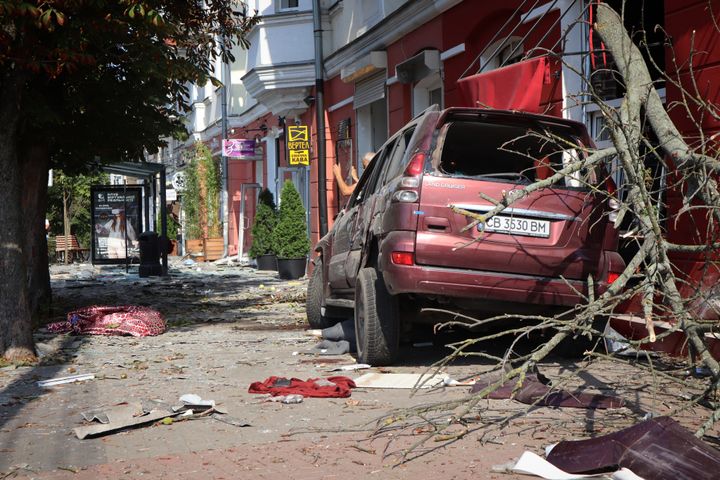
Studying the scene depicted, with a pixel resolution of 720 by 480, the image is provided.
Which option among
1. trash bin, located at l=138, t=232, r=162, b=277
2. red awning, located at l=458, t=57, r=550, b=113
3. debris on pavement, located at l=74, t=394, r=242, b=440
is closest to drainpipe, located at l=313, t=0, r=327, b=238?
trash bin, located at l=138, t=232, r=162, b=277

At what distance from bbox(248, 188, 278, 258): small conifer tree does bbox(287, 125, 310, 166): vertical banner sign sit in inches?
89.3

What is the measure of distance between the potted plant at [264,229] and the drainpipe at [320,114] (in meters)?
4.52

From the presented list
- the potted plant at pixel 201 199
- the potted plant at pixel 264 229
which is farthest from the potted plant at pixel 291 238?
the potted plant at pixel 201 199

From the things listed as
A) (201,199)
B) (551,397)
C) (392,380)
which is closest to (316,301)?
(392,380)

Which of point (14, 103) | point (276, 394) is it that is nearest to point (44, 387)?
point (276, 394)

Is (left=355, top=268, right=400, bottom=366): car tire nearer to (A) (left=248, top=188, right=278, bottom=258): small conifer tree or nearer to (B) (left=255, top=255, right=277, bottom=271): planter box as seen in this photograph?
A: (A) (left=248, top=188, right=278, bottom=258): small conifer tree

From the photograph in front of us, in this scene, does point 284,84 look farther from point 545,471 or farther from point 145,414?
point 545,471

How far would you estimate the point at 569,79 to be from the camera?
38.6 ft

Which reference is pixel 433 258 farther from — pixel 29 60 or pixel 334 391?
pixel 29 60

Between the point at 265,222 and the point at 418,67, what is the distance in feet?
32.5

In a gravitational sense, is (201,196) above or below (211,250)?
above

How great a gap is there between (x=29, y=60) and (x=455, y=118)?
168 inches

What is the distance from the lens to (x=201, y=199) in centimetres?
4150

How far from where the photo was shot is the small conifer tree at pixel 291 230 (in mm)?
22469
